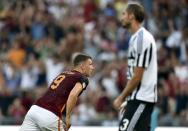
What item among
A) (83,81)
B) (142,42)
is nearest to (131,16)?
(142,42)

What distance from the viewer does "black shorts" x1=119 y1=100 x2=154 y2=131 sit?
28.2ft

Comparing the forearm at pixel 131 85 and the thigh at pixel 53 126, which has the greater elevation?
the forearm at pixel 131 85

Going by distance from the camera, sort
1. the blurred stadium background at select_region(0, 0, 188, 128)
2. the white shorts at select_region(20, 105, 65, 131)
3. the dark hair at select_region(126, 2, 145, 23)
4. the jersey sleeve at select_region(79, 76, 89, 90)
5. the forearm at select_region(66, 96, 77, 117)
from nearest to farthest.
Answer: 1. the forearm at select_region(66, 96, 77, 117)
2. the white shorts at select_region(20, 105, 65, 131)
3. the jersey sleeve at select_region(79, 76, 89, 90)
4. the dark hair at select_region(126, 2, 145, 23)
5. the blurred stadium background at select_region(0, 0, 188, 128)

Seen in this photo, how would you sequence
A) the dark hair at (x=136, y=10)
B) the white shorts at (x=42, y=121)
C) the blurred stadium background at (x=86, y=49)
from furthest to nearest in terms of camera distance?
the blurred stadium background at (x=86, y=49)
the dark hair at (x=136, y=10)
the white shorts at (x=42, y=121)

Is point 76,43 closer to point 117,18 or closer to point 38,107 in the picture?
point 117,18

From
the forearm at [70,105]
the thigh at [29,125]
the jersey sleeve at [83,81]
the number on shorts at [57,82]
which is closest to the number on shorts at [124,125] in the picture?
the jersey sleeve at [83,81]

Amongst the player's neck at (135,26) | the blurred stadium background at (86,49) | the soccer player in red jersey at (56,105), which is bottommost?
the blurred stadium background at (86,49)

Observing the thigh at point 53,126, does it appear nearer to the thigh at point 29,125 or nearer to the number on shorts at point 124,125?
the thigh at point 29,125

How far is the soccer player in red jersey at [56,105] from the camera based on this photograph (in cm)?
825

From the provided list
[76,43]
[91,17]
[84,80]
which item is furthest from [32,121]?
[91,17]

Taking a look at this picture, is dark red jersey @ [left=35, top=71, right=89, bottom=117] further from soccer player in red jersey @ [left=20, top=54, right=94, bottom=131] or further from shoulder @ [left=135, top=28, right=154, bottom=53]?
shoulder @ [left=135, top=28, right=154, bottom=53]

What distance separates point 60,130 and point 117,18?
956 cm

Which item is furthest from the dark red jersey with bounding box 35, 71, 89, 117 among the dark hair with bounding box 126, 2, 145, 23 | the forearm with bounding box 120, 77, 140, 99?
the dark hair with bounding box 126, 2, 145, 23

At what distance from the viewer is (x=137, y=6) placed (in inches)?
344
